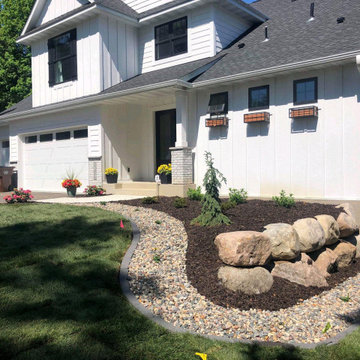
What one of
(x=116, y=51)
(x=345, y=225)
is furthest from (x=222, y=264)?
(x=116, y=51)

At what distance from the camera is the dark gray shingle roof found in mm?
8758

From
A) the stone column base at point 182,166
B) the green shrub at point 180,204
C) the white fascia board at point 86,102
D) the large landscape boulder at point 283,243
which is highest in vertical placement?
the white fascia board at point 86,102

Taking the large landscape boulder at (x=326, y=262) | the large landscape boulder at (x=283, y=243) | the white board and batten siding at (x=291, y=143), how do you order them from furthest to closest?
the white board and batten siding at (x=291, y=143), the large landscape boulder at (x=326, y=262), the large landscape boulder at (x=283, y=243)

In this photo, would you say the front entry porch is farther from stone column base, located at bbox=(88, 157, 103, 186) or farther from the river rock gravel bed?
the river rock gravel bed

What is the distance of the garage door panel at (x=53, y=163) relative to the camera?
43.8 ft

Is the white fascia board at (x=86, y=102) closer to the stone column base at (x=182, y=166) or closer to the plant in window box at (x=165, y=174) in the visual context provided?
the stone column base at (x=182, y=166)

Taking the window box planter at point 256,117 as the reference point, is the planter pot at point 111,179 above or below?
below

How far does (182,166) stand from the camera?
10367 mm

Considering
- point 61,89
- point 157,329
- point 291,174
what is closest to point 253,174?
point 291,174

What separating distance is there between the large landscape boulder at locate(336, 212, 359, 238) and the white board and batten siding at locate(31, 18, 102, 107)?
9249 mm

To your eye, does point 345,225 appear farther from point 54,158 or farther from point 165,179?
point 54,158

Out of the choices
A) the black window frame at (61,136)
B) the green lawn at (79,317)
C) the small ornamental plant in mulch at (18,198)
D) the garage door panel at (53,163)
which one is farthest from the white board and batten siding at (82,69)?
the green lawn at (79,317)

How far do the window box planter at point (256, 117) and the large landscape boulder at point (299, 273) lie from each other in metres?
4.69

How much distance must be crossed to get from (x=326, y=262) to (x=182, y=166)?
520cm
